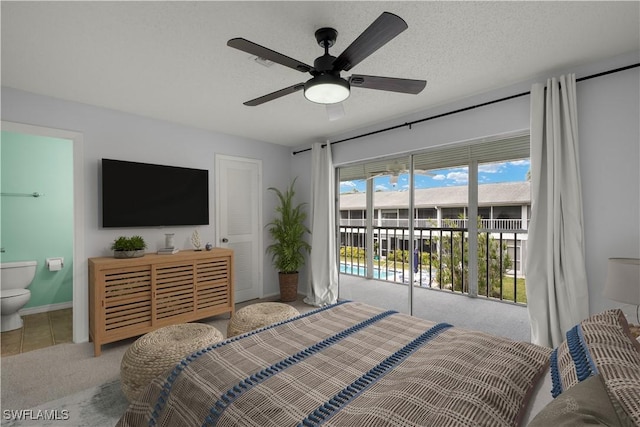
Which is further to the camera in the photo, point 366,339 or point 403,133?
point 403,133

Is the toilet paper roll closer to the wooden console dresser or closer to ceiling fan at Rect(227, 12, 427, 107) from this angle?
the wooden console dresser

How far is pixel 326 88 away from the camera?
5.91 feet

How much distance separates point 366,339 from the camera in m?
1.58

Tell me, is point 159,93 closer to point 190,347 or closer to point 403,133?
point 190,347

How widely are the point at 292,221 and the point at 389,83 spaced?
9.77 feet

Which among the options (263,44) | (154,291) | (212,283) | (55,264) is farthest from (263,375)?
(55,264)

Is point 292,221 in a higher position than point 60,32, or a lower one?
lower

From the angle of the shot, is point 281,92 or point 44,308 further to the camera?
point 44,308

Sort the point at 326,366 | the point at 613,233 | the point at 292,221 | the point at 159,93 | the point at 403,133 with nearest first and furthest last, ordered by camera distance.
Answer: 1. the point at 326,366
2. the point at 613,233
3. the point at 159,93
4. the point at 403,133
5. the point at 292,221

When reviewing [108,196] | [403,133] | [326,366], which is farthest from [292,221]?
[326,366]

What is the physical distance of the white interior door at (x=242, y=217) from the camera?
4277 mm

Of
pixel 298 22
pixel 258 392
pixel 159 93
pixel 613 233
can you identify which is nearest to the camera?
pixel 258 392

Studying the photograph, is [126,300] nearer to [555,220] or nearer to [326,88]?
[326,88]

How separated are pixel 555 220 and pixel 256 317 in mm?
2544
